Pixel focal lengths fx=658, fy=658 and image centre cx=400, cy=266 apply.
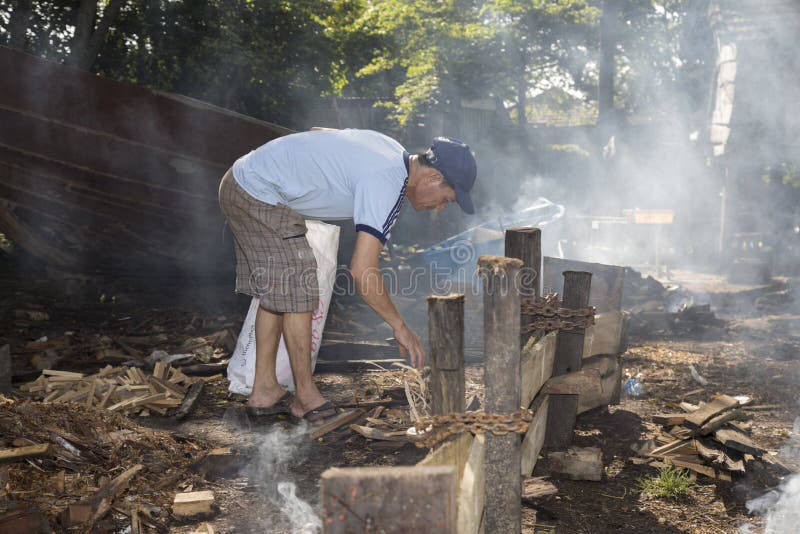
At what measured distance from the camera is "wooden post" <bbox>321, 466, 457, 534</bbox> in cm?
165

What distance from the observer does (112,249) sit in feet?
34.5

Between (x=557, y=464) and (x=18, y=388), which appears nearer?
(x=557, y=464)

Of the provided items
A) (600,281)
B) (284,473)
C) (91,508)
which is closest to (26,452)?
(91,508)

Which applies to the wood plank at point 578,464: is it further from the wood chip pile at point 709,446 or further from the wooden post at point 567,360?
the wood chip pile at point 709,446

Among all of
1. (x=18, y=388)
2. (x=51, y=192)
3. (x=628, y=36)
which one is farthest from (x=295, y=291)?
(x=628, y=36)

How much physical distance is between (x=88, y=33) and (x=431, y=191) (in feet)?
35.2

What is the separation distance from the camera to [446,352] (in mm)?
2570

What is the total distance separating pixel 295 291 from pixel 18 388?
2.73 metres

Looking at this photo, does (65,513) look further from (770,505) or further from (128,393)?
(770,505)

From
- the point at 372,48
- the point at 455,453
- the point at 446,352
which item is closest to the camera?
the point at 455,453

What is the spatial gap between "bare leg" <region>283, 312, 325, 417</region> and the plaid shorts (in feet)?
0.35

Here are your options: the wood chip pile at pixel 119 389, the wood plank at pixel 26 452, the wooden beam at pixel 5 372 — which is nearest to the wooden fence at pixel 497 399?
the wood plank at pixel 26 452

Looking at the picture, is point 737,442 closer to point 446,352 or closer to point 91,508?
point 446,352

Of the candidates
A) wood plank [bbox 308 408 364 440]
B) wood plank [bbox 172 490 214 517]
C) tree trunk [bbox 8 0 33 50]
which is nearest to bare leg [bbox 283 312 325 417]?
wood plank [bbox 308 408 364 440]
